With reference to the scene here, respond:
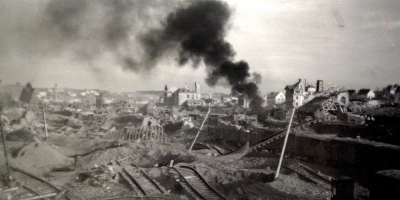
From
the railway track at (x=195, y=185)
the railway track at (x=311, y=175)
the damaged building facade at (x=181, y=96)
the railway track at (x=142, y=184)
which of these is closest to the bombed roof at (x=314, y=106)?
the railway track at (x=311, y=175)

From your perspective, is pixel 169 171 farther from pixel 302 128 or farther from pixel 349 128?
pixel 349 128

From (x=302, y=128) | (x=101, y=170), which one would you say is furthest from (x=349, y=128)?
(x=101, y=170)

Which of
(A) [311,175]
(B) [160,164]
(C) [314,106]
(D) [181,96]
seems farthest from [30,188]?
(D) [181,96]

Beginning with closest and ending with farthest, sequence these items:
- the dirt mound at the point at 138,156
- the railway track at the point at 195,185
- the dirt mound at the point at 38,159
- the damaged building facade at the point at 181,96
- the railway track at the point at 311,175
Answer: the railway track at the point at 195,185
the railway track at the point at 311,175
the dirt mound at the point at 38,159
the dirt mound at the point at 138,156
the damaged building facade at the point at 181,96

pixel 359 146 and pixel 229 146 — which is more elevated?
pixel 359 146

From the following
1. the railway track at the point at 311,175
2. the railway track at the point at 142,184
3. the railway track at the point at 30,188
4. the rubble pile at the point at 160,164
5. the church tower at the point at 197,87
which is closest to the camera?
the railway track at the point at 30,188

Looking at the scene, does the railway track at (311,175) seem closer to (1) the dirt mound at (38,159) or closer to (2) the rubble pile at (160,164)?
(2) the rubble pile at (160,164)
